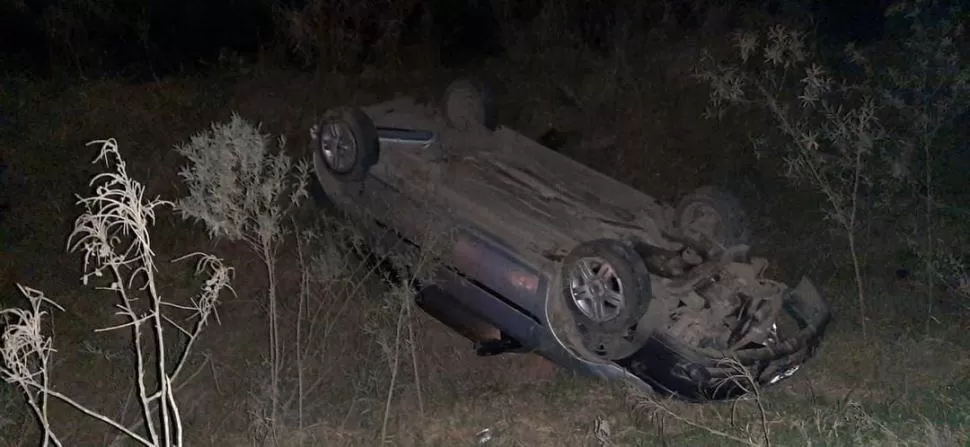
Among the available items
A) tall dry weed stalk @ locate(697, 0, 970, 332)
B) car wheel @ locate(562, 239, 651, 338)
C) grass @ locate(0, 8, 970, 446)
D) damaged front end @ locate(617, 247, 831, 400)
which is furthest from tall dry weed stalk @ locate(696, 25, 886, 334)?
car wheel @ locate(562, 239, 651, 338)

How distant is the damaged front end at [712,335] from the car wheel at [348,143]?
96.5 inches

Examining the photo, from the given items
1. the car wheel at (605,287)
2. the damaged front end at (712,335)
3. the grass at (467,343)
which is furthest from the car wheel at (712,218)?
the grass at (467,343)

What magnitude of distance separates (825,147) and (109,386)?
654 cm

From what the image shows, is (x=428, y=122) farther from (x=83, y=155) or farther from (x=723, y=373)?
(x=83, y=155)

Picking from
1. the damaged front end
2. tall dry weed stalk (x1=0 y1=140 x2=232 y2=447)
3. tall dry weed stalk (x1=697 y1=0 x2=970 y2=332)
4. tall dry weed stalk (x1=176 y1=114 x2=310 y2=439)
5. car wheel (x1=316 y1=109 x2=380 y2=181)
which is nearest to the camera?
tall dry weed stalk (x1=0 y1=140 x2=232 y2=447)

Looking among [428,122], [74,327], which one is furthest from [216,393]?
[428,122]

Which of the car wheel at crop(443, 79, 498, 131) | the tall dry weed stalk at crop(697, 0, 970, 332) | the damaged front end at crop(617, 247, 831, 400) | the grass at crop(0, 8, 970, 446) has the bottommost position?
the grass at crop(0, 8, 970, 446)

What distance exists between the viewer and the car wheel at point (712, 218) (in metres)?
5.55

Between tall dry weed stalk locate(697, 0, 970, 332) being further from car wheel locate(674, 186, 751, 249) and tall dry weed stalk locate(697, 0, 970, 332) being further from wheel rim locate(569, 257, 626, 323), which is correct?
wheel rim locate(569, 257, 626, 323)

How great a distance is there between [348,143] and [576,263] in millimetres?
2320

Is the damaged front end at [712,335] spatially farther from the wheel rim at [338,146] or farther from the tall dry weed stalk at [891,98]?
the wheel rim at [338,146]

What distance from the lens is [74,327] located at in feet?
23.6

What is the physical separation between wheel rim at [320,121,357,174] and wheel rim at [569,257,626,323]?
7.28ft

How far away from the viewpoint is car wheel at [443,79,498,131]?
7109 millimetres
